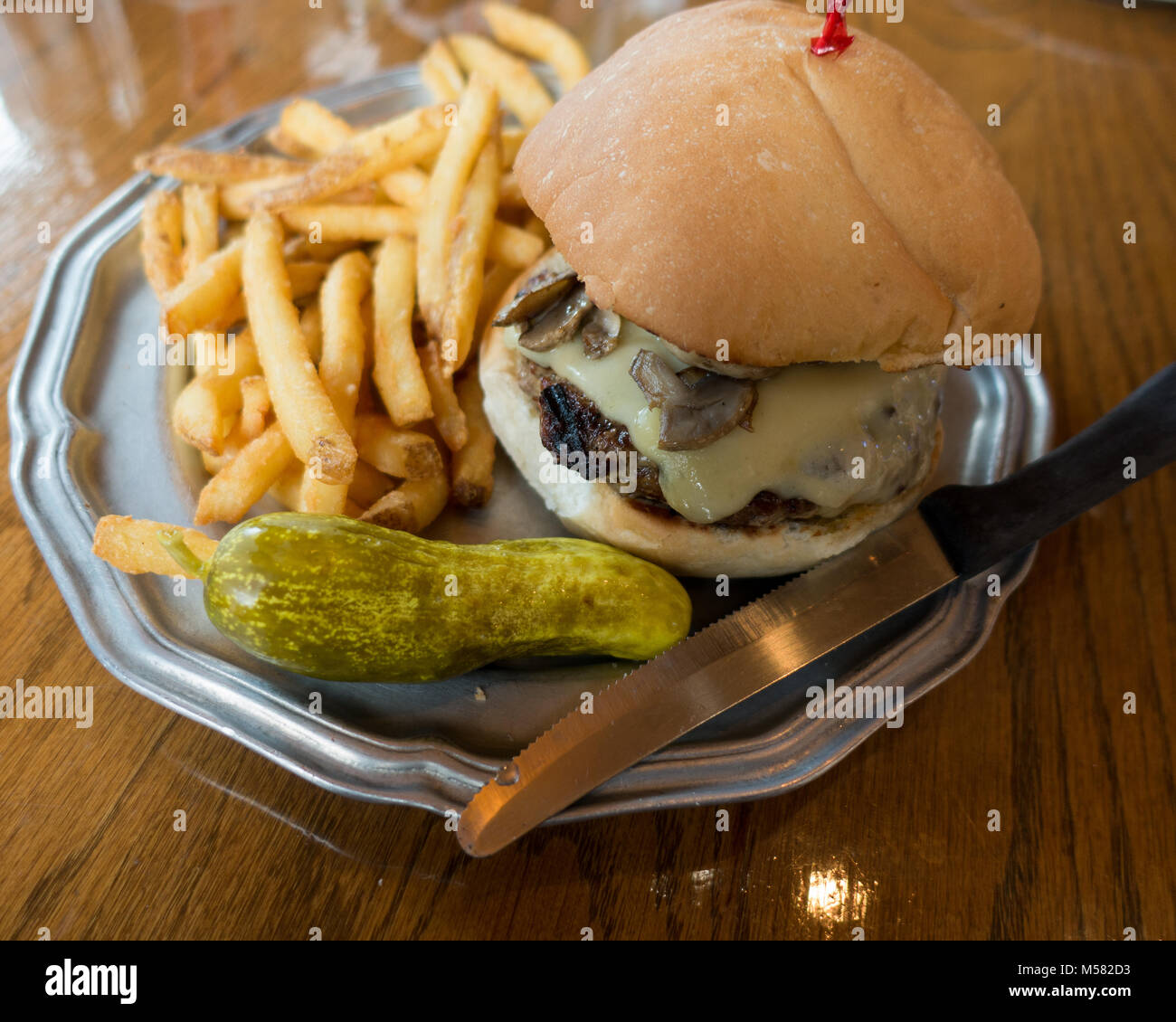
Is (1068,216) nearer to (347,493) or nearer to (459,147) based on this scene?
(459,147)

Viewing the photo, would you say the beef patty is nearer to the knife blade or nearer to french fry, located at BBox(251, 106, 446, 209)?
the knife blade

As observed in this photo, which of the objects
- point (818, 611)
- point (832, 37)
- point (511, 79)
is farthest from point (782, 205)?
point (511, 79)

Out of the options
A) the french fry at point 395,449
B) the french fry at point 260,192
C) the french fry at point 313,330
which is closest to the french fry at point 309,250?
the french fry at point 260,192

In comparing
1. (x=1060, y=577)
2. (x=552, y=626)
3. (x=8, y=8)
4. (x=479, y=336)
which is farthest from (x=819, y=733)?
(x=8, y=8)

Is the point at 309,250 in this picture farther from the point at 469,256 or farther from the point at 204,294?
the point at 469,256

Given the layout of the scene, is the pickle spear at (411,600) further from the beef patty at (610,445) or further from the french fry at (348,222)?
the french fry at (348,222)

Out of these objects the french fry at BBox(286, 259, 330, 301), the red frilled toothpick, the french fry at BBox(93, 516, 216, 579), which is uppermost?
the red frilled toothpick

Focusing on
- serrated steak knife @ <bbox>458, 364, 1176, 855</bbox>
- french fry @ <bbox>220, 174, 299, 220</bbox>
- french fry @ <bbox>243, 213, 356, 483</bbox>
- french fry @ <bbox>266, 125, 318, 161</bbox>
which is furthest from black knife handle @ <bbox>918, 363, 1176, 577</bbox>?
french fry @ <bbox>266, 125, 318, 161</bbox>
